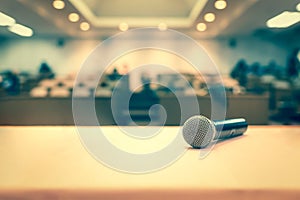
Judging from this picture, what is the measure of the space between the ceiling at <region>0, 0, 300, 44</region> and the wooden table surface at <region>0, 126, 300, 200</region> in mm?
3833

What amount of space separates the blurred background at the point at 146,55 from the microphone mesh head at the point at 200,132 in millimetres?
1974

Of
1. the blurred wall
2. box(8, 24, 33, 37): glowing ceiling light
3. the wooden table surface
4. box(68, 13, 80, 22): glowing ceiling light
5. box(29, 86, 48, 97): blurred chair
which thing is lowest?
the wooden table surface

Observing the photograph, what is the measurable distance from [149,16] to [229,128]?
245 inches

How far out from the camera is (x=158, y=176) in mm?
396

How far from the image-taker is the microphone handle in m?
0.60

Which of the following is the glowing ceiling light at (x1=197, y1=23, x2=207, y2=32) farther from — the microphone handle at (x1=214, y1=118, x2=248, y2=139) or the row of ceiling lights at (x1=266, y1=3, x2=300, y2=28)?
the microphone handle at (x1=214, y1=118, x2=248, y2=139)

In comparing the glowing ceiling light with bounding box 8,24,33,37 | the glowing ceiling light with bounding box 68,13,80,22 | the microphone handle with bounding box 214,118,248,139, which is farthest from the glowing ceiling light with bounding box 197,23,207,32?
the microphone handle with bounding box 214,118,248,139

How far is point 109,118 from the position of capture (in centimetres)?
293

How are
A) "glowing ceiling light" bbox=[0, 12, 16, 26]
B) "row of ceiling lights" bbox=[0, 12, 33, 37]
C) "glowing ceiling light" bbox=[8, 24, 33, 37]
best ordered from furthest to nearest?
"glowing ceiling light" bbox=[8, 24, 33, 37] → "row of ceiling lights" bbox=[0, 12, 33, 37] → "glowing ceiling light" bbox=[0, 12, 16, 26]

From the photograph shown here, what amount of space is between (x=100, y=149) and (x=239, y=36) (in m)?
6.77

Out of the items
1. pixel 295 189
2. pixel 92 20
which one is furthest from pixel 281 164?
pixel 92 20

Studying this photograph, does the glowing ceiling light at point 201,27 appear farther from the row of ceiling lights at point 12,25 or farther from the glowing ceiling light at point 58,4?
the row of ceiling lights at point 12,25

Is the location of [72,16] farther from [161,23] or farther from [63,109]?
[63,109]

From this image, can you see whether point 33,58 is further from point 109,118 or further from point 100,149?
point 100,149
